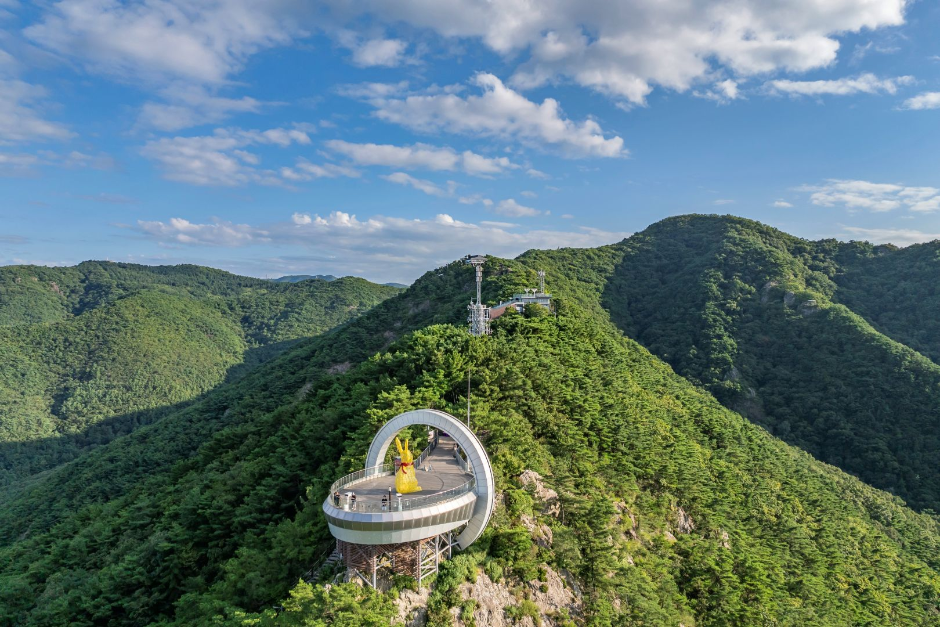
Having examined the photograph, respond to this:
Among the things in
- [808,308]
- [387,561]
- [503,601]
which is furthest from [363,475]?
[808,308]

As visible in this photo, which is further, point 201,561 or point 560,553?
point 201,561

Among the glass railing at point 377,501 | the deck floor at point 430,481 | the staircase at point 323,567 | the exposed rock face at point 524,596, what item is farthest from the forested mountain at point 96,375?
the exposed rock face at point 524,596

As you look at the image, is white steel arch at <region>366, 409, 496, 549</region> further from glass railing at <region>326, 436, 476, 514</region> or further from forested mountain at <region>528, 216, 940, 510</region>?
forested mountain at <region>528, 216, 940, 510</region>

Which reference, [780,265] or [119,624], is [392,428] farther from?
[780,265]

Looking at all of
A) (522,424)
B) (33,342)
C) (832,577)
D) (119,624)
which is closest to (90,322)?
(33,342)

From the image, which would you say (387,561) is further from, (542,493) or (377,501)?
(542,493)

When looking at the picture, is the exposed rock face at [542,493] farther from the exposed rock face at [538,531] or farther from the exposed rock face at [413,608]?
the exposed rock face at [413,608]
